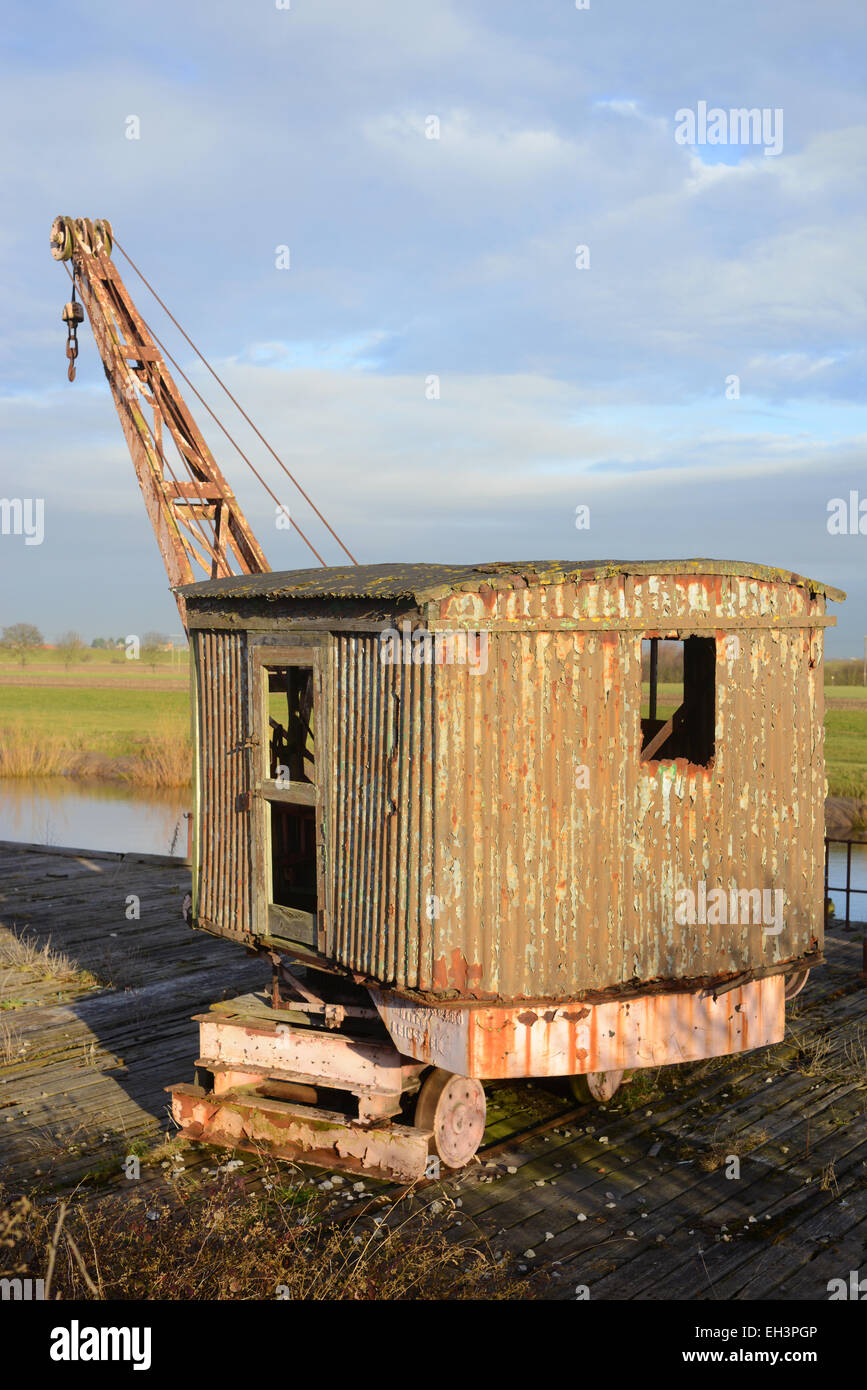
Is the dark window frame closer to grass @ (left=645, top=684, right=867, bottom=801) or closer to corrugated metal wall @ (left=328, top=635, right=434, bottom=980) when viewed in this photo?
corrugated metal wall @ (left=328, top=635, right=434, bottom=980)

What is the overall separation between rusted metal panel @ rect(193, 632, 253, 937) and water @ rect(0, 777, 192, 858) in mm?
15604

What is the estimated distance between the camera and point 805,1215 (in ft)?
20.3

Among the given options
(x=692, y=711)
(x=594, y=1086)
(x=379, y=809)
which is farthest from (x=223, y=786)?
(x=692, y=711)

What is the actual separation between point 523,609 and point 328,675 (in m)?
1.34

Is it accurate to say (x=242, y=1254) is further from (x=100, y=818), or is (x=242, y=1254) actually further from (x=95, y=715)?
(x=95, y=715)

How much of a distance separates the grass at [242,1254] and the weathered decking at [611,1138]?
333 mm

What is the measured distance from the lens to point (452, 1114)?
22.3 feet

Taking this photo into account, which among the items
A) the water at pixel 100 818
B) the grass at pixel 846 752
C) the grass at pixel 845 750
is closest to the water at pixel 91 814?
the water at pixel 100 818

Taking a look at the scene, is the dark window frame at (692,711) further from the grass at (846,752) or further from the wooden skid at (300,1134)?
the grass at (846,752)

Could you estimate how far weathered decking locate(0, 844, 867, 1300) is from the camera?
573 cm

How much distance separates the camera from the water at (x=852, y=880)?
18.8 meters

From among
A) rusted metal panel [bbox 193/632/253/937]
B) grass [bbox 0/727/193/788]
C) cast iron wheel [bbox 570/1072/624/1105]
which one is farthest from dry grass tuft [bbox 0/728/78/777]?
cast iron wheel [bbox 570/1072/624/1105]

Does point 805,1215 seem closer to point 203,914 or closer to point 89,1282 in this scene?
point 89,1282

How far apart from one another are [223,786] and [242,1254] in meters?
3.32
